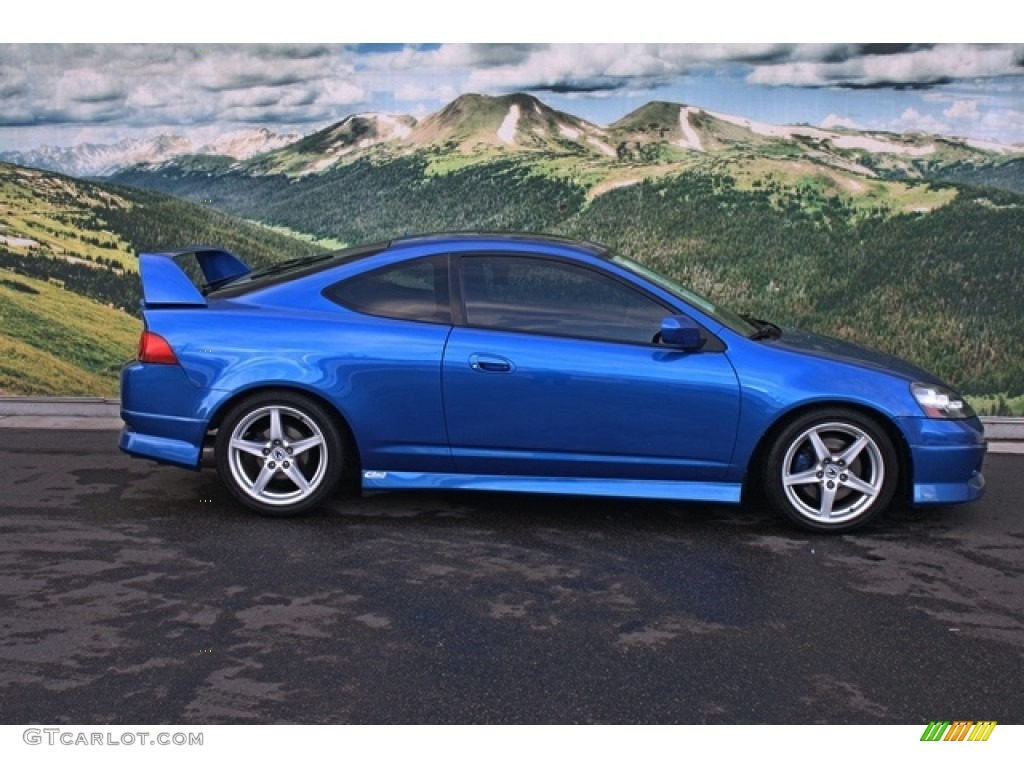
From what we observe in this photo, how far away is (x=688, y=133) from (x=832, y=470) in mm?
4467

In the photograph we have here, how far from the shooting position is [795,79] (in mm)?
9562

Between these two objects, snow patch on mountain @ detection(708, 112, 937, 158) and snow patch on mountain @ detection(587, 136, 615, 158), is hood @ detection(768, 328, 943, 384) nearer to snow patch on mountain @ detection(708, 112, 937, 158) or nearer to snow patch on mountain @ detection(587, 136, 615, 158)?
snow patch on mountain @ detection(708, 112, 937, 158)

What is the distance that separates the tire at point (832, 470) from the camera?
5.92m

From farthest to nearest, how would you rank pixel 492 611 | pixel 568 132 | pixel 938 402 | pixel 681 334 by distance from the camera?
pixel 568 132 → pixel 938 402 → pixel 681 334 → pixel 492 611

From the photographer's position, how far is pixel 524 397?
19.5 ft

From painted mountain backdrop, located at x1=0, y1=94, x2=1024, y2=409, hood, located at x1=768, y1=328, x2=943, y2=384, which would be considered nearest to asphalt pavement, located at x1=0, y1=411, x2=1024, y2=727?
hood, located at x1=768, y1=328, x2=943, y2=384

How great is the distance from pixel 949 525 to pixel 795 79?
4520 mm

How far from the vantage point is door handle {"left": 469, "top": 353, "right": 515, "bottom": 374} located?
234 inches

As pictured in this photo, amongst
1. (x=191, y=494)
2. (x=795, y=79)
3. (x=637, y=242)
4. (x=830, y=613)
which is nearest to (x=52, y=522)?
(x=191, y=494)

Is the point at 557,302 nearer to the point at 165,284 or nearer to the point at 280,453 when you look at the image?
the point at 280,453

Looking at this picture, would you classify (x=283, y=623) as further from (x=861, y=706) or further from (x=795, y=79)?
(x=795, y=79)

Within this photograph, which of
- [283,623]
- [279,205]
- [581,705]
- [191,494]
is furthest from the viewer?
[279,205]

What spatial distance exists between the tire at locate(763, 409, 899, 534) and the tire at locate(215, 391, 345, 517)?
7.07 ft
